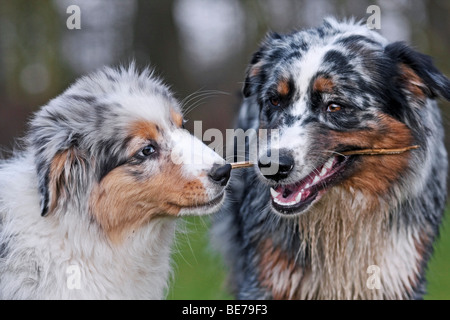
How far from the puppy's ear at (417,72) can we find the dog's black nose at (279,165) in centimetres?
118

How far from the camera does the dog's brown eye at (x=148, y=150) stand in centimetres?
398

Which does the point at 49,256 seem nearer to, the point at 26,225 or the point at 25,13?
the point at 26,225

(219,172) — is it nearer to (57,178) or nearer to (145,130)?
(145,130)

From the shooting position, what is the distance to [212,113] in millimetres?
11828

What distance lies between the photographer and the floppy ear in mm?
3727

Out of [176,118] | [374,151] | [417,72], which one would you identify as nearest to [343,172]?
[374,151]

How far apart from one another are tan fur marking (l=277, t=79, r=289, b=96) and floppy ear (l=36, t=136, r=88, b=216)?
156 cm

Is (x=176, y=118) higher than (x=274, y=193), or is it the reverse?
(x=176, y=118)

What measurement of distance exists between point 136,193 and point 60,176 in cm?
50

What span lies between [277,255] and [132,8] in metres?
9.29

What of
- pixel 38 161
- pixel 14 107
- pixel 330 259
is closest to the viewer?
pixel 38 161

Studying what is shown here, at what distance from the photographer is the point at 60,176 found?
385 cm

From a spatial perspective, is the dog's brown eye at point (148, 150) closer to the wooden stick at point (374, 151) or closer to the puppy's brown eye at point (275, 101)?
the puppy's brown eye at point (275, 101)
